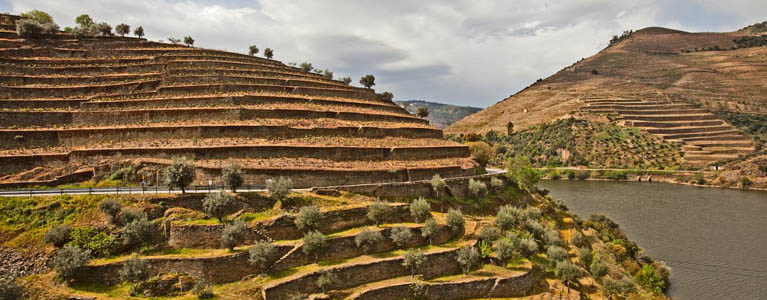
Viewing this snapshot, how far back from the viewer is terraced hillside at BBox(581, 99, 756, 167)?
9300cm

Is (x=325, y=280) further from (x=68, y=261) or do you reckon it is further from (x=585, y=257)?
(x=585, y=257)

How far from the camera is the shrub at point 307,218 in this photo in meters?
Result: 23.4

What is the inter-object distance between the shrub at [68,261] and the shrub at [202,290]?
5.61m

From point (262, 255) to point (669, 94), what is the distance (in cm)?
15735

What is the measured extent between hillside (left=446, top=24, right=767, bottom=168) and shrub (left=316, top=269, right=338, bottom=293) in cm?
10355

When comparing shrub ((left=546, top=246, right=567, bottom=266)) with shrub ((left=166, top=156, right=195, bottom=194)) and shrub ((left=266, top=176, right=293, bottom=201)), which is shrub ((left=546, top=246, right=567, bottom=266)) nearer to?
shrub ((left=266, top=176, right=293, bottom=201))

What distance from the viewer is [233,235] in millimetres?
21141

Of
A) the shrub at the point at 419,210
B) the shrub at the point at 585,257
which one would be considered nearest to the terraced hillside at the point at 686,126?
the shrub at the point at 585,257

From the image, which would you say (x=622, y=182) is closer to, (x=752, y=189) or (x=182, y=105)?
(x=752, y=189)

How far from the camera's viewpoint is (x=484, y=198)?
120ft

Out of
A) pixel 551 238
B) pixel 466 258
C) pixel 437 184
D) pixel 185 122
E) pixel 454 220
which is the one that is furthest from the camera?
pixel 551 238

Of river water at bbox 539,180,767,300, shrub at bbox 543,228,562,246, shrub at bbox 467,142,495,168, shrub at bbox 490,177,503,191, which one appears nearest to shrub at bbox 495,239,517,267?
shrub at bbox 543,228,562,246

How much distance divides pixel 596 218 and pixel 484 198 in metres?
22.8

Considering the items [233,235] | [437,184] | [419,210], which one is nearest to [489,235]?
[419,210]
